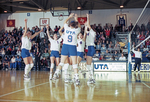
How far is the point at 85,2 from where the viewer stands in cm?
2202

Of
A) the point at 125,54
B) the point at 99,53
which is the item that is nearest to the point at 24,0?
the point at 99,53

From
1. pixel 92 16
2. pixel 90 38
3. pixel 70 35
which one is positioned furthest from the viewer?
pixel 92 16

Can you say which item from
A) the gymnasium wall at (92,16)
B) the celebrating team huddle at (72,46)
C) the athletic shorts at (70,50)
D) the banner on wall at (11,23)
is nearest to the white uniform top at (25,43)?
the celebrating team huddle at (72,46)

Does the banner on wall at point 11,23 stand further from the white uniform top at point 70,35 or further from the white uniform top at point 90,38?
the white uniform top at point 70,35

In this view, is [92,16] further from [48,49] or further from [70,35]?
[70,35]

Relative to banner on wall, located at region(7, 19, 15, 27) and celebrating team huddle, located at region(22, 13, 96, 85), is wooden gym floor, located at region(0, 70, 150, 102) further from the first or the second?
banner on wall, located at region(7, 19, 15, 27)

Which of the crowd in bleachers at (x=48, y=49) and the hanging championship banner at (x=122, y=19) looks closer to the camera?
the crowd in bleachers at (x=48, y=49)

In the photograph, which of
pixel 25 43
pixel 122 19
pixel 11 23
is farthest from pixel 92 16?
pixel 25 43

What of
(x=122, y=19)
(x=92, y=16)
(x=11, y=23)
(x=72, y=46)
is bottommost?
(x=72, y=46)

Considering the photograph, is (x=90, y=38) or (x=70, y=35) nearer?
(x=70, y=35)

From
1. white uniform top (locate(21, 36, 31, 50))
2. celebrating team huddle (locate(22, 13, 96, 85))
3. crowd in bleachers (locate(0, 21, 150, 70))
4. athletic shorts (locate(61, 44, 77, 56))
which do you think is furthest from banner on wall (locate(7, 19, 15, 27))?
athletic shorts (locate(61, 44, 77, 56))

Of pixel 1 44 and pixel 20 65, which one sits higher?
pixel 1 44

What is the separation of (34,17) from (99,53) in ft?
44.1

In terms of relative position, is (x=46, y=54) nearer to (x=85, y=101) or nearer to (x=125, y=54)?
(x=125, y=54)
